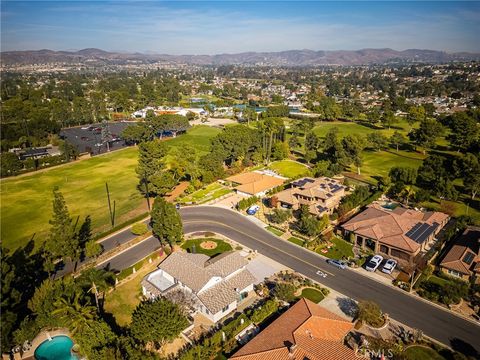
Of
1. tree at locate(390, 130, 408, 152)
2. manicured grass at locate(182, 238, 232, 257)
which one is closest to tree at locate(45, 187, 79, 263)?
manicured grass at locate(182, 238, 232, 257)

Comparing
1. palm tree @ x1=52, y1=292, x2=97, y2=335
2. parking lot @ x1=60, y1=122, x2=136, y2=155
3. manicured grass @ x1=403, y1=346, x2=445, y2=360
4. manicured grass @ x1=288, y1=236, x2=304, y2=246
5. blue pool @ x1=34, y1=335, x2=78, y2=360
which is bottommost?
parking lot @ x1=60, y1=122, x2=136, y2=155

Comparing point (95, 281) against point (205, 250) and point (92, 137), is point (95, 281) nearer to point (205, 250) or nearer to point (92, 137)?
point (205, 250)

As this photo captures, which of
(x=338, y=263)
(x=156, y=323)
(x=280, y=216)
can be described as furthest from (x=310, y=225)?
(x=156, y=323)

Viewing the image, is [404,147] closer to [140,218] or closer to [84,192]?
[140,218]

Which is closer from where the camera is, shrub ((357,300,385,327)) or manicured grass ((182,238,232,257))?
shrub ((357,300,385,327))

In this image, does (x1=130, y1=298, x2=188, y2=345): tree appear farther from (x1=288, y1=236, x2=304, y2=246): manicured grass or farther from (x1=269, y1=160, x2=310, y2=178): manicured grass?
(x1=269, y1=160, x2=310, y2=178): manicured grass

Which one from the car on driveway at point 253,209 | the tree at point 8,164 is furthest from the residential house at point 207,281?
the tree at point 8,164

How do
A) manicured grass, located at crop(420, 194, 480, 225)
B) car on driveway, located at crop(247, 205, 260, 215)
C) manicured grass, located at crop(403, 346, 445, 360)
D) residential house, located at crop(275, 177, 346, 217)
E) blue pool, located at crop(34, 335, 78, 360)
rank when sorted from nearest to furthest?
manicured grass, located at crop(403, 346, 445, 360) < blue pool, located at crop(34, 335, 78, 360) < manicured grass, located at crop(420, 194, 480, 225) < residential house, located at crop(275, 177, 346, 217) < car on driveway, located at crop(247, 205, 260, 215)
